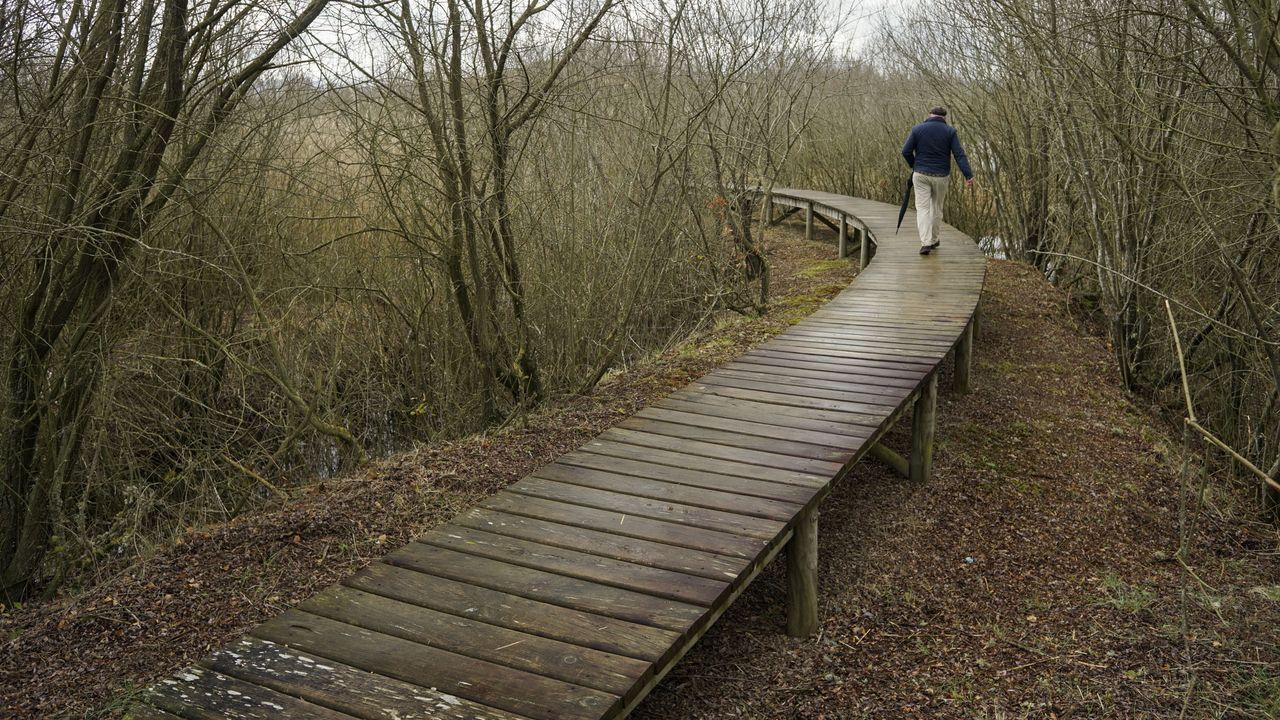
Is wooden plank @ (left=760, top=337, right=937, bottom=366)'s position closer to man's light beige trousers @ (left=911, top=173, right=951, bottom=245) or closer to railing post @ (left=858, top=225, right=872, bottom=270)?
man's light beige trousers @ (left=911, top=173, right=951, bottom=245)

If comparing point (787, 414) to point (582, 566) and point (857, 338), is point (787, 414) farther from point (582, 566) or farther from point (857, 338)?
point (582, 566)

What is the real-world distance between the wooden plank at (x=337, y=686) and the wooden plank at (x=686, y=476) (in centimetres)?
153

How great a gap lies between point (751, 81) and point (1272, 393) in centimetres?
464

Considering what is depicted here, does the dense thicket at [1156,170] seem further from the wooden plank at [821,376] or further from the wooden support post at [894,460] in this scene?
the wooden support post at [894,460]

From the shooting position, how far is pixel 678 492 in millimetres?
3562

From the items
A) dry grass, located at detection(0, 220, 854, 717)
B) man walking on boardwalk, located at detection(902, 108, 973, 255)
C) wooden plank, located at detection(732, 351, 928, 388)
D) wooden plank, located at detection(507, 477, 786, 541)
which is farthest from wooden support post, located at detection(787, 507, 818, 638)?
man walking on boardwalk, located at detection(902, 108, 973, 255)

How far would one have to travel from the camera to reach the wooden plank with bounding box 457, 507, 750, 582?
2947mm

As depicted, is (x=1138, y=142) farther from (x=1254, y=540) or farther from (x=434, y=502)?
(x=434, y=502)

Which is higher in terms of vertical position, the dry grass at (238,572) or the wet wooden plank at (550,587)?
the wet wooden plank at (550,587)

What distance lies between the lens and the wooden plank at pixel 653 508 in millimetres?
3211

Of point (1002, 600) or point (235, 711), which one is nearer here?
point (235, 711)

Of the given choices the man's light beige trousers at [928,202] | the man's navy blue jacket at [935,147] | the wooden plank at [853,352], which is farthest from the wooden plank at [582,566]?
→ the man's light beige trousers at [928,202]

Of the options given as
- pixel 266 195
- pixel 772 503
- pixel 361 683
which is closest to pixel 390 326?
pixel 266 195

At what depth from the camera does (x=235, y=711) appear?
2.22 m
